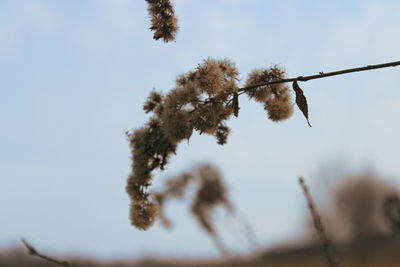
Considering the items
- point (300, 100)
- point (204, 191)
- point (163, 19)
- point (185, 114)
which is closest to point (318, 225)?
point (300, 100)

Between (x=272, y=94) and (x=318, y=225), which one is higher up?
(x=272, y=94)

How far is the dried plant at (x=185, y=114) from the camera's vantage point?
5.90 ft

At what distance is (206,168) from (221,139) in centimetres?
334

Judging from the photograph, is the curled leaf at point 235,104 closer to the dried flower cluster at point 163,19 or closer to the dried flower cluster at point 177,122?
the dried flower cluster at point 177,122

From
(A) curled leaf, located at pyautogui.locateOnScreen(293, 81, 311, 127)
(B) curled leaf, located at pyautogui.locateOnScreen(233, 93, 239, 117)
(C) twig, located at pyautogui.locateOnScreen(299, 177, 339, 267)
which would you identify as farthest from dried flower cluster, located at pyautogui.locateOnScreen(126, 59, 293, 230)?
(C) twig, located at pyautogui.locateOnScreen(299, 177, 339, 267)

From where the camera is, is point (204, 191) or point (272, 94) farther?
point (204, 191)

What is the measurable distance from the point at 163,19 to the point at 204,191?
3.90m

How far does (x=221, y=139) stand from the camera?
84.5 inches

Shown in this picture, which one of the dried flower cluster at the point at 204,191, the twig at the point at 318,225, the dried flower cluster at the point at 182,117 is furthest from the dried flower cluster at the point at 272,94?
the dried flower cluster at the point at 204,191

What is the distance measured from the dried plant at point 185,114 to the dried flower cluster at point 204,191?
10.9ft

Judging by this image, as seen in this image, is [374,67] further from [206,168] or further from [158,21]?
[206,168]

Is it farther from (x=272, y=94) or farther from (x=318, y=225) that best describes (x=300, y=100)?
(x=318, y=225)

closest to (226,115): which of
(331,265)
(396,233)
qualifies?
(331,265)

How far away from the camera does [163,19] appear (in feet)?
6.65
